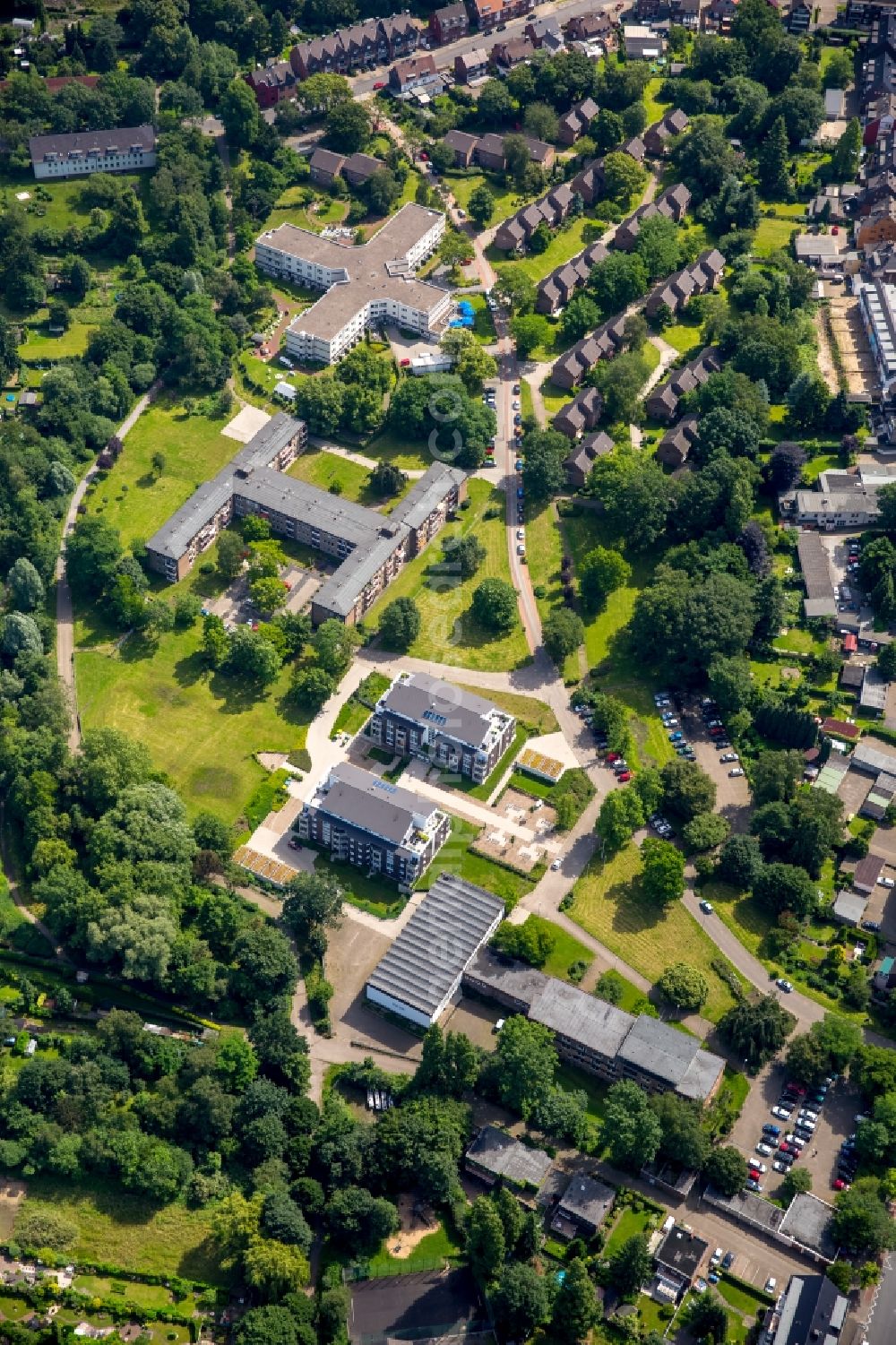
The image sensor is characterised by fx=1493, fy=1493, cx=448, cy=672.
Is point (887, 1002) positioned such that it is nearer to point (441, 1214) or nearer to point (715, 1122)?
point (715, 1122)

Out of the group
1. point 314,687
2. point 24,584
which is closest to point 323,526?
point 314,687

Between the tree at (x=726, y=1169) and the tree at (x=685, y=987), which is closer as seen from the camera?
the tree at (x=726, y=1169)

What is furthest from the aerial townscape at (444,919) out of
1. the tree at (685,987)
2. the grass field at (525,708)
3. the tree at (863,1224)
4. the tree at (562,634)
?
the tree at (562,634)

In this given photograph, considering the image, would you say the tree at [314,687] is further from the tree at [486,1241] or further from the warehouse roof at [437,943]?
the tree at [486,1241]

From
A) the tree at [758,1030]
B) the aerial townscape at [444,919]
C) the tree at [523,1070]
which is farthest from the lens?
the tree at [758,1030]

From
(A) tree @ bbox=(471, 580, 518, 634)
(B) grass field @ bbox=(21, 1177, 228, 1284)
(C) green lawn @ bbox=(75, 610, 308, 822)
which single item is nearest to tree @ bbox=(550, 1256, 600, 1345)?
(B) grass field @ bbox=(21, 1177, 228, 1284)

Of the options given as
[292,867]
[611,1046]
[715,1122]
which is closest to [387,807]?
[292,867]
